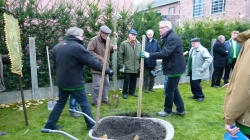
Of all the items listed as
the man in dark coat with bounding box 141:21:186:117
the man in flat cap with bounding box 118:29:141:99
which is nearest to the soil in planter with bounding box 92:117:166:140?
the man in dark coat with bounding box 141:21:186:117

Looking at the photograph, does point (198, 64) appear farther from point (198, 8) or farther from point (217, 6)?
point (198, 8)

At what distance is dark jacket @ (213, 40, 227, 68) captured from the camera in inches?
277

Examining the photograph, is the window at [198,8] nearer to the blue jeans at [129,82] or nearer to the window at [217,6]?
the window at [217,6]

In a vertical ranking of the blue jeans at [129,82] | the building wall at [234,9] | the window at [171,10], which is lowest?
the blue jeans at [129,82]

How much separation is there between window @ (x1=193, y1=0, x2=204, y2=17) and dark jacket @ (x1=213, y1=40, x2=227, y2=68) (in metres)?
16.8

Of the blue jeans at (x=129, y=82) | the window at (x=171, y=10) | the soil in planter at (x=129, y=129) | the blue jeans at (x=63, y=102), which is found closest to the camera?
the soil in planter at (x=129, y=129)

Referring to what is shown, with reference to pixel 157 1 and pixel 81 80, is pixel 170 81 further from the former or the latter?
pixel 157 1

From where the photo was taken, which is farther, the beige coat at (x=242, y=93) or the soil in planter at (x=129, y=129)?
the soil in planter at (x=129, y=129)

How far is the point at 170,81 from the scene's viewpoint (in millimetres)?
4277

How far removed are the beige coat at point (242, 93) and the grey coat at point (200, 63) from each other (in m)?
3.80

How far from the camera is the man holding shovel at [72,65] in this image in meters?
3.48

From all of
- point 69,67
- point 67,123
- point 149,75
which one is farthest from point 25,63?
point 149,75

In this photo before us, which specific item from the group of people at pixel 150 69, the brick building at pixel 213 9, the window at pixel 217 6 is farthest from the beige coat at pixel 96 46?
the window at pixel 217 6

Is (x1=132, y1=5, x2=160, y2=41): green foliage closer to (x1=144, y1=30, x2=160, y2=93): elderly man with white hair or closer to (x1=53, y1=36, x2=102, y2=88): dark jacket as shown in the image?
(x1=144, y1=30, x2=160, y2=93): elderly man with white hair
